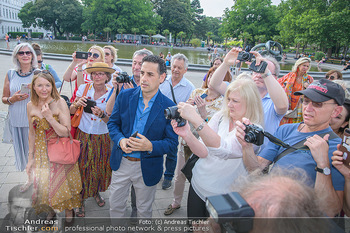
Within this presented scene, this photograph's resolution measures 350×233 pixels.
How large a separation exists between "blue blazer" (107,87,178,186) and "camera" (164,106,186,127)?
21.9 inches

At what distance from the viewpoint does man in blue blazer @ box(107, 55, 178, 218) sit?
2514 millimetres

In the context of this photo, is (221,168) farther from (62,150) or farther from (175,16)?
(175,16)

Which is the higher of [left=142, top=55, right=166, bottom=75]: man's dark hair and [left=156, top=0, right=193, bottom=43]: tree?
[left=156, top=0, right=193, bottom=43]: tree

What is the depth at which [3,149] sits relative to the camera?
4660mm

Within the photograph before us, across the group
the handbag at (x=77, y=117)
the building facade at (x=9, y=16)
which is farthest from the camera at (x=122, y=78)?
the building facade at (x=9, y=16)

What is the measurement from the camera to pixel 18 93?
3418 mm

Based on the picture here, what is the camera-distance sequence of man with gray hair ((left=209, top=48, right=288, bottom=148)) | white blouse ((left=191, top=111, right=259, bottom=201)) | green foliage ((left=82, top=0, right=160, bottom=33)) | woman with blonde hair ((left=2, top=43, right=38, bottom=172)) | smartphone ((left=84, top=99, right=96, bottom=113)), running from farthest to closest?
1. green foliage ((left=82, top=0, right=160, bottom=33))
2. woman with blonde hair ((left=2, top=43, right=38, bottom=172))
3. smartphone ((left=84, top=99, right=96, bottom=113))
4. man with gray hair ((left=209, top=48, right=288, bottom=148))
5. white blouse ((left=191, top=111, right=259, bottom=201))

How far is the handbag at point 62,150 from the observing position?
2.73m

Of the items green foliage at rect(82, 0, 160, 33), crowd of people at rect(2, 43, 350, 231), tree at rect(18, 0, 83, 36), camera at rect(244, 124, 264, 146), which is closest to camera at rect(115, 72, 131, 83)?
crowd of people at rect(2, 43, 350, 231)

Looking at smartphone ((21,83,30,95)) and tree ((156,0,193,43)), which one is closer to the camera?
smartphone ((21,83,30,95))

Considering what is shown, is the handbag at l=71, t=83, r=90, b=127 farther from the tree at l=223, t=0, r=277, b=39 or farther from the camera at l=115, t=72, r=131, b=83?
the tree at l=223, t=0, r=277, b=39

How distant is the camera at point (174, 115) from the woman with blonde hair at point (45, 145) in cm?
159

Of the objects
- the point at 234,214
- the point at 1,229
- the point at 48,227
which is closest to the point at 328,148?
the point at 234,214

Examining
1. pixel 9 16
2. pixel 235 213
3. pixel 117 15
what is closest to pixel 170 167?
pixel 235 213
